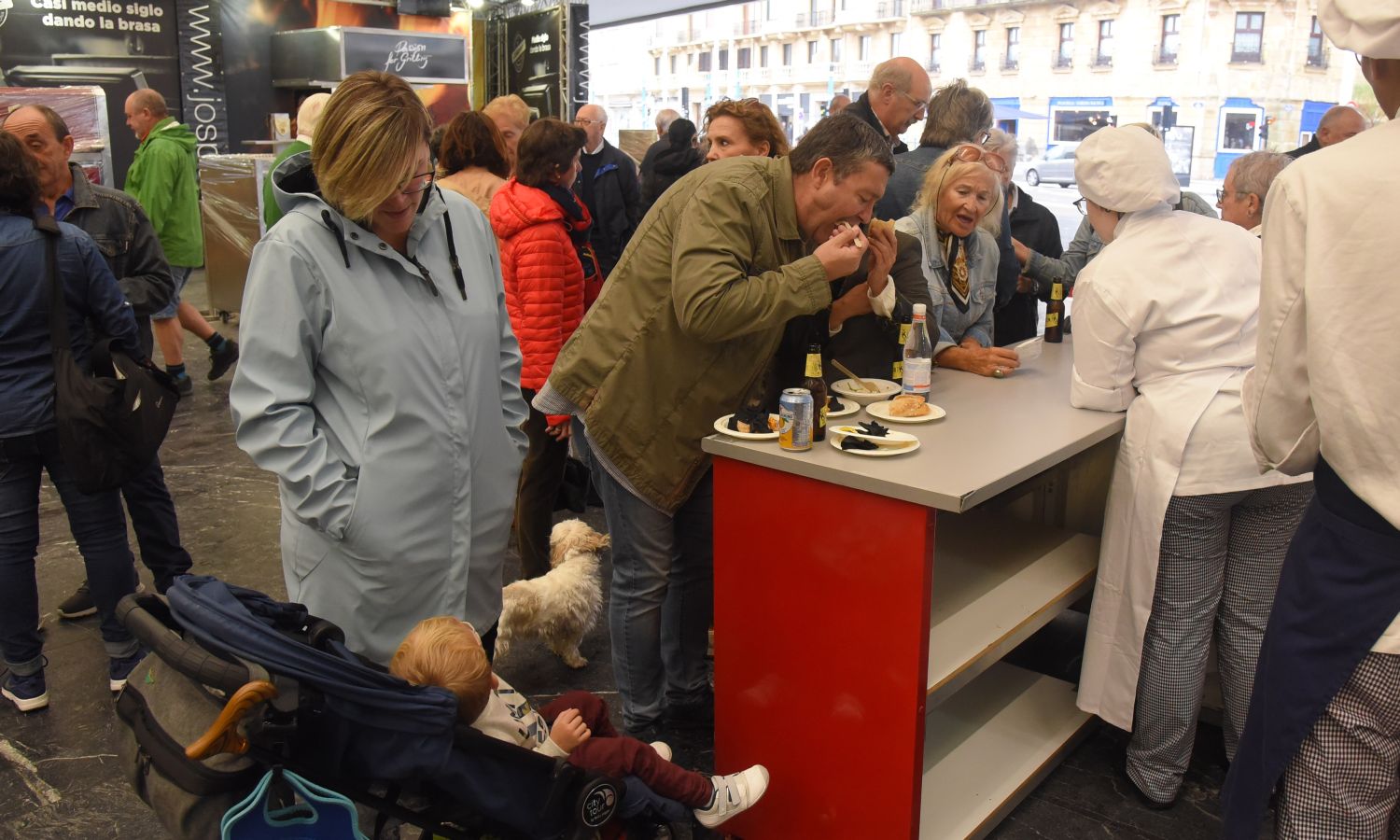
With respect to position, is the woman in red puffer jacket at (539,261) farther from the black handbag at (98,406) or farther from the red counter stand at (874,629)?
the red counter stand at (874,629)

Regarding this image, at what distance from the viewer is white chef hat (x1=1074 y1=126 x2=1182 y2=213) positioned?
2518 mm

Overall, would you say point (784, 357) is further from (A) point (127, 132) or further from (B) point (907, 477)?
(A) point (127, 132)

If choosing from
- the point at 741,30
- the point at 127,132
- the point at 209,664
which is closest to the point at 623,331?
the point at 209,664

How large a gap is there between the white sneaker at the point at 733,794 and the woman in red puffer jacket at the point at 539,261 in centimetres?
144

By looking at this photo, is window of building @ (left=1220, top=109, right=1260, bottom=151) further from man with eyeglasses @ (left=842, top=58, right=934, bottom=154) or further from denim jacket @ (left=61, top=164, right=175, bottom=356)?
denim jacket @ (left=61, top=164, right=175, bottom=356)

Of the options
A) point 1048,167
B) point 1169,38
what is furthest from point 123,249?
point 1169,38

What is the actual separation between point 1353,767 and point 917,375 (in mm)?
1349

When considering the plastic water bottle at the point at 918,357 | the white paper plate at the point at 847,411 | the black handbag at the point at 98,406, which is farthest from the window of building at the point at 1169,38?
the black handbag at the point at 98,406

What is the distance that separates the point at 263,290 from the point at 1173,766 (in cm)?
243

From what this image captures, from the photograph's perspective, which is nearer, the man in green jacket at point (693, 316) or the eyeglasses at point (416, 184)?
the eyeglasses at point (416, 184)

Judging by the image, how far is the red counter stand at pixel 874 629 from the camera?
2.11 metres

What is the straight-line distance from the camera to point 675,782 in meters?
2.11

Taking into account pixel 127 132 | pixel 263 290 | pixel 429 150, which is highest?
pixel 127 132

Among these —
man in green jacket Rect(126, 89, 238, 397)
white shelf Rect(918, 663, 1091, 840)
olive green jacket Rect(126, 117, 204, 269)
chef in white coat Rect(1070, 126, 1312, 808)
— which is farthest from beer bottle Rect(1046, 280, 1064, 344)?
olive green jacket Rect(126, 117, 204, 269)
